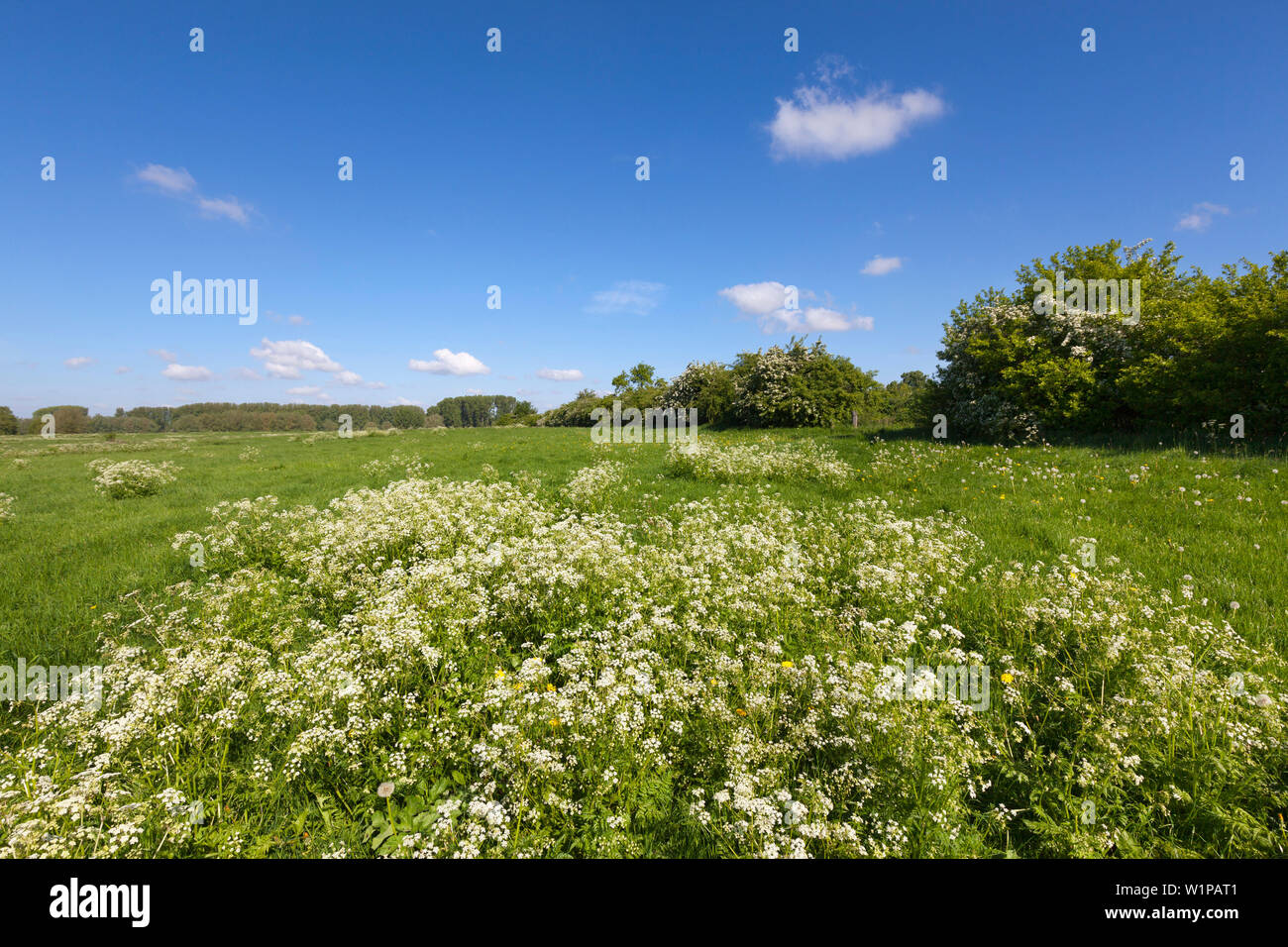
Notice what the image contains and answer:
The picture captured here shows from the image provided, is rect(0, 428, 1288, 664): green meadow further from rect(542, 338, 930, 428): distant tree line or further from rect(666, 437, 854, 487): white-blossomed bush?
rect(542, 338, 930, 428): distant tree line

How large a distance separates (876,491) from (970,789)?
381 inches

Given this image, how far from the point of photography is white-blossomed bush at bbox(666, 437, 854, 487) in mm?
13023

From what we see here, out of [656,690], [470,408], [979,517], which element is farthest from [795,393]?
[470,408]

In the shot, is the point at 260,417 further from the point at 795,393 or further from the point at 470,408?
the point at 795,393

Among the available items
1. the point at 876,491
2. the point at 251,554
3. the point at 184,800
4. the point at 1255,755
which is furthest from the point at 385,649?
the point at 876,491

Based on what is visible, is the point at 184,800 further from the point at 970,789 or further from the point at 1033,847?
the point at 1033,847

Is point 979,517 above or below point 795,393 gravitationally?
below

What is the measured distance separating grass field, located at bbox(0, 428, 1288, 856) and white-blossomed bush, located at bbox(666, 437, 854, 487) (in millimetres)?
4680

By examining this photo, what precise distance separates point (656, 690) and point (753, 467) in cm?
1011

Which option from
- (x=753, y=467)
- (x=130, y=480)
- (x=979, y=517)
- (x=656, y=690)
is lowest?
(x=656, y=690)

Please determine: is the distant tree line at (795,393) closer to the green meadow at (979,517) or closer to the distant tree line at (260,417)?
the green meadow at (979,517)

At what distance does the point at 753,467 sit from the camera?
1368 centimetres

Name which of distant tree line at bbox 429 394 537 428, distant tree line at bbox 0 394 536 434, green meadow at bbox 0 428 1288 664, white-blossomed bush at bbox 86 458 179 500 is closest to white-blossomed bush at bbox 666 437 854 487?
green meadow at bbox 0 428 1288 664

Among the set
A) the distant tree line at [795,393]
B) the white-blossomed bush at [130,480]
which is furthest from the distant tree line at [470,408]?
the white-blossomed bush at [130,480]
